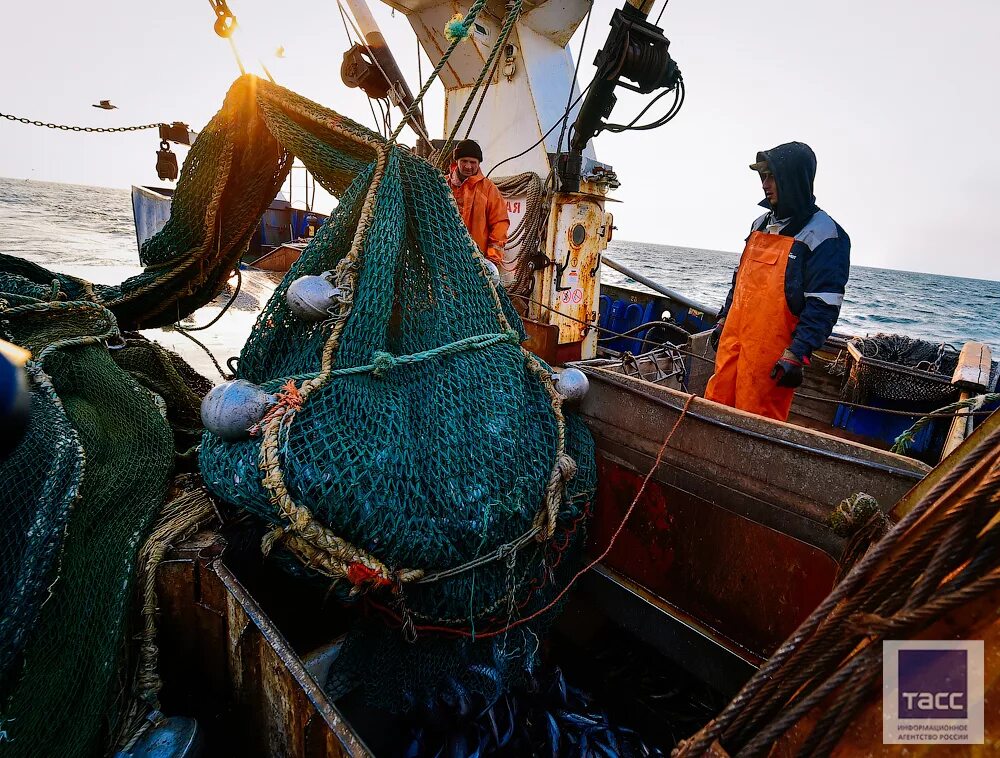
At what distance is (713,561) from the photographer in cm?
252

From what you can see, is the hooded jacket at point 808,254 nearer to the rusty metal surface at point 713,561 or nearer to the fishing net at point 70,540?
the rusty metal surface at point 713,561

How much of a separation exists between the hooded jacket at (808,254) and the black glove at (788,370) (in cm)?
4

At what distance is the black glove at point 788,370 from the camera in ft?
9.89

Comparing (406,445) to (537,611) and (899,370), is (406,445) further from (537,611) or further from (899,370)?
(899,370)

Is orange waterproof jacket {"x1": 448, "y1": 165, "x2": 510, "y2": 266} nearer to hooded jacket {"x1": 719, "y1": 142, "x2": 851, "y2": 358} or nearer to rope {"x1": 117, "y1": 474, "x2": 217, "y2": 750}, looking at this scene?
hooded jacket {"x1": 719, "y1": 142, "x2": 851, "y2": 358}

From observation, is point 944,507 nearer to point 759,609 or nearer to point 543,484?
point 543,484

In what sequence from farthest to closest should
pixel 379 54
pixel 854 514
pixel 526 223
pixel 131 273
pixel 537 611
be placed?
1. pixel 131 273
2. pixel 526 223
3. pixel 379 54
4. pixel 537 611
5. pixel 854 514

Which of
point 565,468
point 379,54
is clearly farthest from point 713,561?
point 379,54

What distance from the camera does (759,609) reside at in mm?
2375

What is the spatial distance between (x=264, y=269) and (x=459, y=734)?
9.77 metres

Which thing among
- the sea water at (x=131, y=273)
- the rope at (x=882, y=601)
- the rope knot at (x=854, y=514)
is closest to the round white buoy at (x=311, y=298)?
the rope at (x=882, y=601)

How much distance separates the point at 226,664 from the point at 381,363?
53.9 inches

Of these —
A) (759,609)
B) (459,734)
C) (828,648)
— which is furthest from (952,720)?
(459,734)

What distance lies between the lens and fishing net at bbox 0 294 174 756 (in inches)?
60.2
